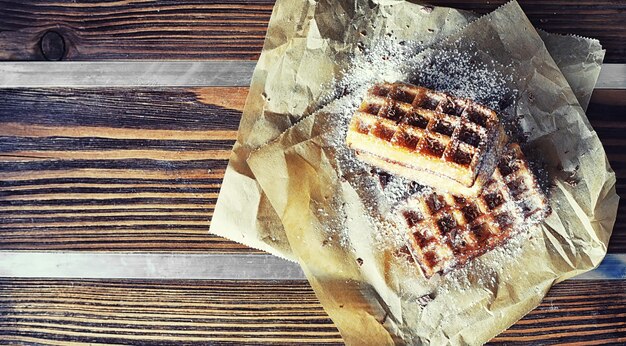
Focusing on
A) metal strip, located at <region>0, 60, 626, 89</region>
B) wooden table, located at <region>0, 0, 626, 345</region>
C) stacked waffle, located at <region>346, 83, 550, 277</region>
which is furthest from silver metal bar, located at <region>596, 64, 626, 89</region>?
metal strip, located at <region>0, 60, 626, 89</region>

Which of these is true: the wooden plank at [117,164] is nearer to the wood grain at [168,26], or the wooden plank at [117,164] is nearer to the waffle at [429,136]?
the wood grain at [168,26]

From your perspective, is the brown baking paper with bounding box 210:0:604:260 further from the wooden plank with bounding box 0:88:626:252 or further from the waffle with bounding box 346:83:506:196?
the waffle with bounding box 346:83:506:196

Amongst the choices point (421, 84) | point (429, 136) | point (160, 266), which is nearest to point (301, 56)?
point (421, 84)

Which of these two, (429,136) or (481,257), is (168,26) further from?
(481,257)

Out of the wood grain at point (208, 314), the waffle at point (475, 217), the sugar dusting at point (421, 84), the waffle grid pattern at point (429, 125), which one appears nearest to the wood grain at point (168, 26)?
the sugar dusting at point (421, 84)

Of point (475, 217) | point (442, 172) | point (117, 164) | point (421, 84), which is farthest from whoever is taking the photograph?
point (117, 164)

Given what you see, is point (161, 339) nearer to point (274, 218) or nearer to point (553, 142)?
point (274, 218)

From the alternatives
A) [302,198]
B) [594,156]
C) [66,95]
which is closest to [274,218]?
[302,198]
